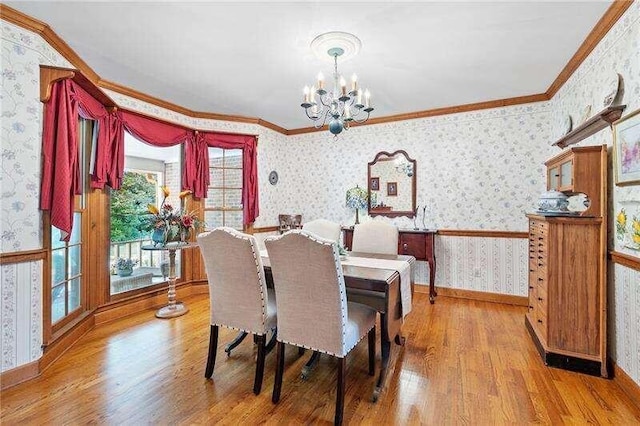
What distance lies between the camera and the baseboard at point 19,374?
6.49 feet

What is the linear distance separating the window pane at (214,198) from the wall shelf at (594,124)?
13.2 feet

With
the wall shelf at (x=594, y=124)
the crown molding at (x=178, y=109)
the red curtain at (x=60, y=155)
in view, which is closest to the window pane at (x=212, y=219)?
the crown molding at (x=178, y=109)

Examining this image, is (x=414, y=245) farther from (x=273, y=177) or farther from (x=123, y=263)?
(x=123, y=263)

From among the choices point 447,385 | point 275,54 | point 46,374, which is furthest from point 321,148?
point 46,374

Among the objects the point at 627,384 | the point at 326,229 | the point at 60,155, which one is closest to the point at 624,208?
the point at 627,384

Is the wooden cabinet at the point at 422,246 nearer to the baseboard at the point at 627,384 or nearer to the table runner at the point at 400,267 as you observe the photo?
the table runner at the point at 400,267

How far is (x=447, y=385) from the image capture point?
2.03 meters

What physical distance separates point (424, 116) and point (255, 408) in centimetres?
384

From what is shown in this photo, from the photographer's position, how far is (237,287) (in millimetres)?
2023

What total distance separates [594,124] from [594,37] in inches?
25.7

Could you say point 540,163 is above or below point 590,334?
above

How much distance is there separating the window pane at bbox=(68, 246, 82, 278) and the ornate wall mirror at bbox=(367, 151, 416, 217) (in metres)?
3.47

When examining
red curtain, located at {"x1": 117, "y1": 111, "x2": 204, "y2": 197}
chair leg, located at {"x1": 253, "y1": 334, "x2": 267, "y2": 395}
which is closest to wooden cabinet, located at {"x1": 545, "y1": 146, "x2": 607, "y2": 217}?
chair leg, located at {"x1": 253, "y1": 334, "x2": 267, "y2": 395}

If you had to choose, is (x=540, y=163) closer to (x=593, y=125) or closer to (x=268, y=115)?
(x=593, y=125)
